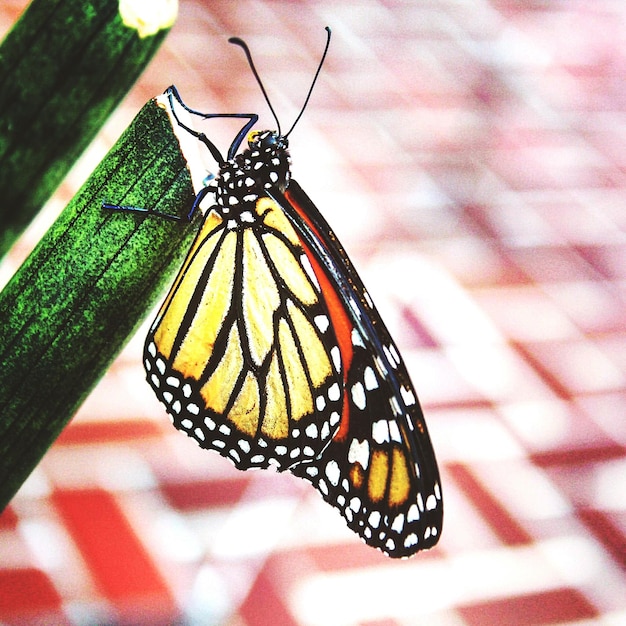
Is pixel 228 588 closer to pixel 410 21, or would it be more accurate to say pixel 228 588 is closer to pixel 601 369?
pixel 601 369

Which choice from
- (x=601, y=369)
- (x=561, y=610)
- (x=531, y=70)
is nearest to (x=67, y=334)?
(x=561, y=610)

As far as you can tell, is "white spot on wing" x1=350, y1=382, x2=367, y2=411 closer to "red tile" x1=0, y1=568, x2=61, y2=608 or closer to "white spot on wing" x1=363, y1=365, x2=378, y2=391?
"white spot on wing" x1=363, y1=365, x2=378, y2=391

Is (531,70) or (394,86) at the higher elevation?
(531,70)

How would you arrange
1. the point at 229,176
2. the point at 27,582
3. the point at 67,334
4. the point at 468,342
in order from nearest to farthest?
1. the point at 67,334
2. the point at 229,176
3. the point at 27,582
4. the point at 468,342

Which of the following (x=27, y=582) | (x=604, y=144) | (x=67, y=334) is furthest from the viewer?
(x=604, y=144)

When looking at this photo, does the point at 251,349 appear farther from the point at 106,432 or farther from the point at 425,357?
the point at 425,357

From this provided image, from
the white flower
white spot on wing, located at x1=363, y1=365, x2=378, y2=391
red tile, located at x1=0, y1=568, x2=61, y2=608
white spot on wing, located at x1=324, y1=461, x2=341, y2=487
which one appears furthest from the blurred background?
the white flower

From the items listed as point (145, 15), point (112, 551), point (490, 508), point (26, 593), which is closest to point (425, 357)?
point (490, 508)
